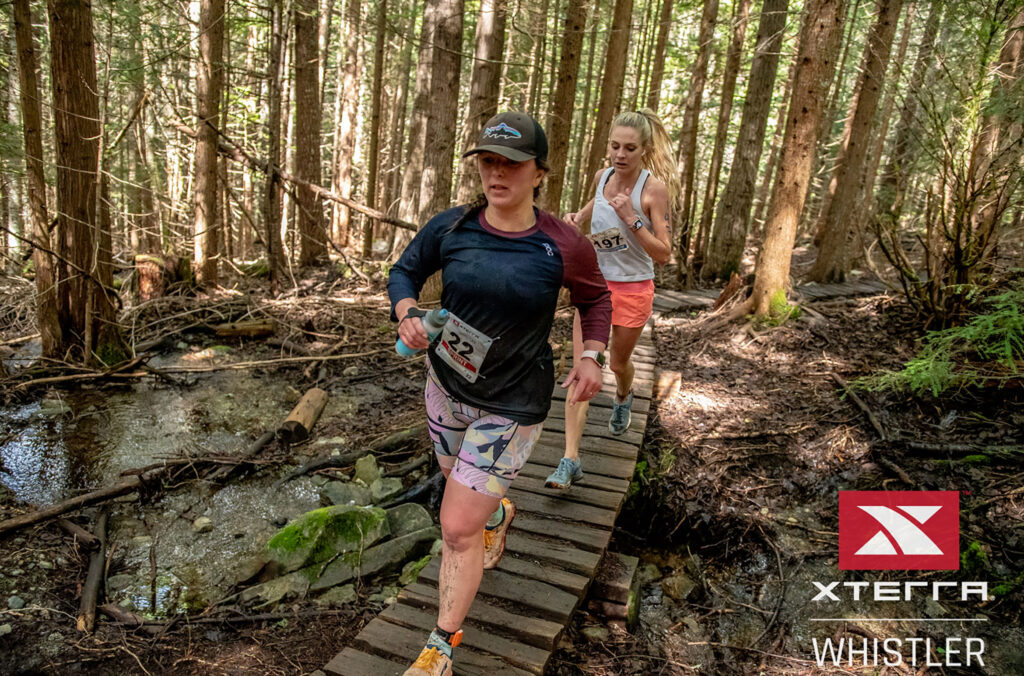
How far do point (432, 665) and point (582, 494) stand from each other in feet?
6.86

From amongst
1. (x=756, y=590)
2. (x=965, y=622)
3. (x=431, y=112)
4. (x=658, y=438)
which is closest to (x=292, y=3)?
(x=431, y=112)

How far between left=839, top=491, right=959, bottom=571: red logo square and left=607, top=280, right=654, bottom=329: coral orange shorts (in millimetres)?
2113

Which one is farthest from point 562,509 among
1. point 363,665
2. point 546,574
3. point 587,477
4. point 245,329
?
point 245,329

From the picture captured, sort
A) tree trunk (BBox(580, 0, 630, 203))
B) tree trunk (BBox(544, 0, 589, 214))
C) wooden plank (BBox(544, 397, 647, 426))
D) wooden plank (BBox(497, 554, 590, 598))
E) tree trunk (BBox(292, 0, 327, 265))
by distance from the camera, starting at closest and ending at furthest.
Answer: wooden plank (BBox(497, 554, 590, 598)), wooden plank (BBox(544, 397, 647, 426)), tree trunk (BBox(544, 0, 589, 214)), tree trunk (BBox(580, 0, 630, 203)), tree trunk (BBox(292, 0, 327, 265))

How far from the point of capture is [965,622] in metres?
3.77

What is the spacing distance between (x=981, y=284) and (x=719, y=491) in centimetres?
386

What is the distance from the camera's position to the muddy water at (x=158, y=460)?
460cm

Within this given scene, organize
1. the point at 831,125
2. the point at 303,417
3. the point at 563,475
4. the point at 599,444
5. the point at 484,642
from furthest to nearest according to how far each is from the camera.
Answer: the point at 831,125 → the point at 303,417 → the point at 599,444 → the point at 563,475 → the point at 484,642

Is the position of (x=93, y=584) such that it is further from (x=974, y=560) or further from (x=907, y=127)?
(x=907, y=127)

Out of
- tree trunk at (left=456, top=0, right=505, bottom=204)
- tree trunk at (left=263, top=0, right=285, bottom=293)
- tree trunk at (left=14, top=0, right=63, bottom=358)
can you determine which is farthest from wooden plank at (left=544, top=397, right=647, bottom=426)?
tree trunk at (left=263, top=0, right=285, bottom=293)

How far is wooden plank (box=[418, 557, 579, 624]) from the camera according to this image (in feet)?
11.2

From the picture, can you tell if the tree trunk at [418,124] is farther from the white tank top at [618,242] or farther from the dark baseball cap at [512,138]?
the dark baseball cap at [512,138]

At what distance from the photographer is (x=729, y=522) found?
495 centimetres

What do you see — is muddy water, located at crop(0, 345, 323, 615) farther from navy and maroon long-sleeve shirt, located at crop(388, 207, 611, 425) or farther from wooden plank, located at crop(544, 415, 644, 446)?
navy and maroon long-sleeve shirt, located at crop(388, 207, 611, 425)
